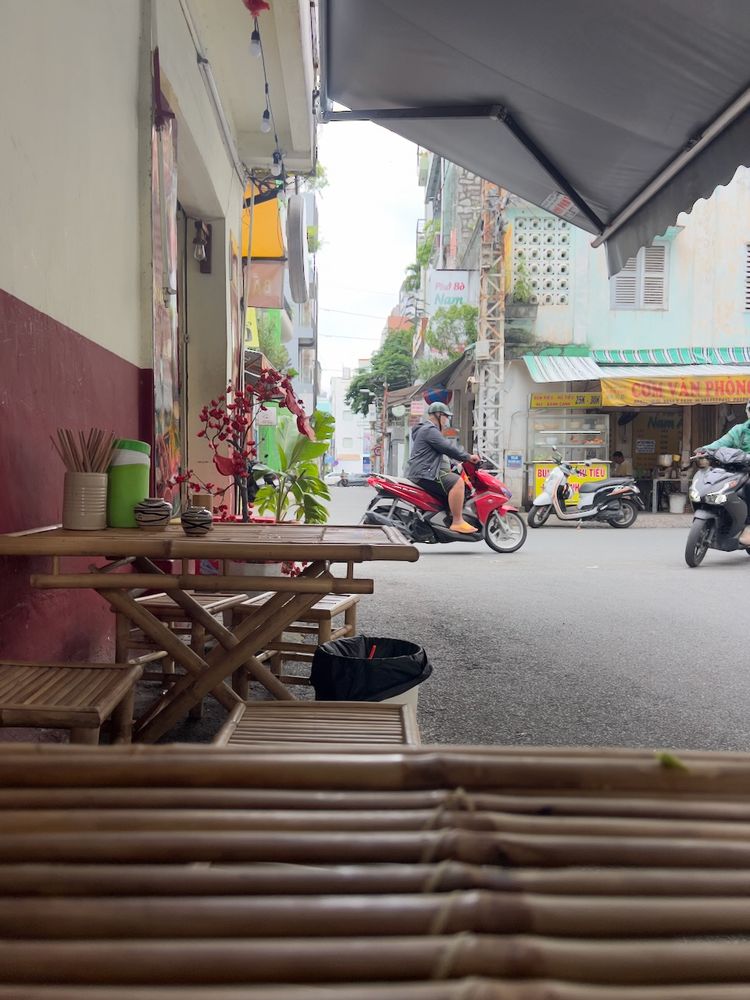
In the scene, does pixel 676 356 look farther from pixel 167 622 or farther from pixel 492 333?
pixel 167 622

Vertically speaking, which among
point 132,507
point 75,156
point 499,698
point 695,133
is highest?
point 695,133

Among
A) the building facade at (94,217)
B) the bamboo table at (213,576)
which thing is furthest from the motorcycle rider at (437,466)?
the bamboo table at (213,576)

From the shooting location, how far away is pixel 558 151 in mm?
4758

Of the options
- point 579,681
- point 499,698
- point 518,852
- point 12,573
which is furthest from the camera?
point 579,681

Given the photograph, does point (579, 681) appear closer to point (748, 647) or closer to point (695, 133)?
point (748, 647)

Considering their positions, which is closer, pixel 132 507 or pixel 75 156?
pixel 132 507

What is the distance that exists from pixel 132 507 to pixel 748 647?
11.9 feet

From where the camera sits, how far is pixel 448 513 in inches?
349

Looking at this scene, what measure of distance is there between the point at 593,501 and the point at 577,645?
25.9 ft

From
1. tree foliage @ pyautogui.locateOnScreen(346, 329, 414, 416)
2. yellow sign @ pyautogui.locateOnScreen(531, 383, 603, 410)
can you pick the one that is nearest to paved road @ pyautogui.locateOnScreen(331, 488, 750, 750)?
yellow sign @ pyautogui.locateOnScreen(531, 383, 603, 410)

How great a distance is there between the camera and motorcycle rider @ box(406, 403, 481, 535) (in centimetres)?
851

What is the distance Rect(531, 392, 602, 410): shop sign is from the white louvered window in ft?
6.82

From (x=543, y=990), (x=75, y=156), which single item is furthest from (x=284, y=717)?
(x=75, y=156)

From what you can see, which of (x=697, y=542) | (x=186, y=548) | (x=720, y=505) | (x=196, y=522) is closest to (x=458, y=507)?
(x=697, y=542)
